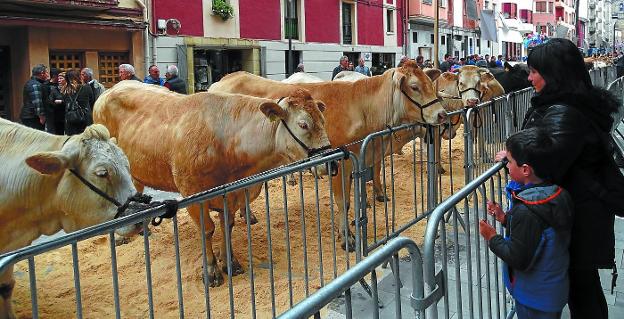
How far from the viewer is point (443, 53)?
3931cm

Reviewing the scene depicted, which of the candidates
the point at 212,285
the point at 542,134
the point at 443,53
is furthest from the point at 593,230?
the point at 443,53

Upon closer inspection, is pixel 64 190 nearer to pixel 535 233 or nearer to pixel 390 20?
pixel 535 233

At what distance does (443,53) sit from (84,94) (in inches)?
1279

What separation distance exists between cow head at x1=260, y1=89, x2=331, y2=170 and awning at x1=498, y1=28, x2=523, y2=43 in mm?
50087

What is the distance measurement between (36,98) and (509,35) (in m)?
50.9

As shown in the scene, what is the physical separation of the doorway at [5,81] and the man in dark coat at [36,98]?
530 centimetres

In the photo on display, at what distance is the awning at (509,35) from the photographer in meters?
51.6

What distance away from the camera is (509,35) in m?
54.0

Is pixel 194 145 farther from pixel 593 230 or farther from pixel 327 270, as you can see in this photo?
pixel 593 230

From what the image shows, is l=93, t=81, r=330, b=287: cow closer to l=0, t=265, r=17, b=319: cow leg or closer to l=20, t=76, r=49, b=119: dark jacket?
l=0, t=265, r=17, b=319: cow leg

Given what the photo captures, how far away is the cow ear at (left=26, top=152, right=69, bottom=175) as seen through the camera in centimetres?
361

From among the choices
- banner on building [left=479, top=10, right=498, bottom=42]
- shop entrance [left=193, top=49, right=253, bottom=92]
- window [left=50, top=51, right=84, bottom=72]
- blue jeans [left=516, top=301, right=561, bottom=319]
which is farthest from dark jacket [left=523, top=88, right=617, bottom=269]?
banner on building [left=479, top=10, right=498, bottom=42]

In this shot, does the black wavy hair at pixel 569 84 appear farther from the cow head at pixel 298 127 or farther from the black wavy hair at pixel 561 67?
the cow head at pixel 298 127

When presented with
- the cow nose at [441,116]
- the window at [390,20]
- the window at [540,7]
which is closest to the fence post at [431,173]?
the cow nose at [441,116]
